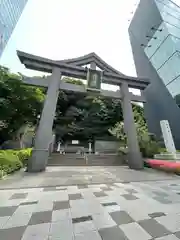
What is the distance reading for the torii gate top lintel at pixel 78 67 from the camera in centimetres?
1050

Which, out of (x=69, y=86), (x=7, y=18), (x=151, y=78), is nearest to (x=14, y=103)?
(x=69, y=86)

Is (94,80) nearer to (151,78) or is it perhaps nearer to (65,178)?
(65,178)

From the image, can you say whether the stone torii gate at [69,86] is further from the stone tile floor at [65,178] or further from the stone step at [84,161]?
the stone step at [84,161]

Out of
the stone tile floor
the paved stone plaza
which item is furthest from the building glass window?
the paved stone plaza

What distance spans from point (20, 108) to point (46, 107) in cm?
445

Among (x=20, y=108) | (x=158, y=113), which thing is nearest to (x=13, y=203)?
(x=20, y=108)

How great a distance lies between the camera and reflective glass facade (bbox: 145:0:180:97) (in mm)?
14922

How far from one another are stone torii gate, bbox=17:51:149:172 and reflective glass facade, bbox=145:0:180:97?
4.16m

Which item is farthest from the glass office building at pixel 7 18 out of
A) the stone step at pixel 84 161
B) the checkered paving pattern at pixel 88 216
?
the checkered paving pattern at pixel 88 216

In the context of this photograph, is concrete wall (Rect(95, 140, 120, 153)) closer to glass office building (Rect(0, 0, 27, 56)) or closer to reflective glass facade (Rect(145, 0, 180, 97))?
reflective glass facade (Rect(145, 0, 180, 97))

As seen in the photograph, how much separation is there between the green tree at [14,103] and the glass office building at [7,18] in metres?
15.4

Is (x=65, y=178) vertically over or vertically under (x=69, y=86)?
under

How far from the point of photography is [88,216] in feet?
9.36

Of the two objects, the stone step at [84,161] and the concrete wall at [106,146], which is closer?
the stone step at [84,161]
